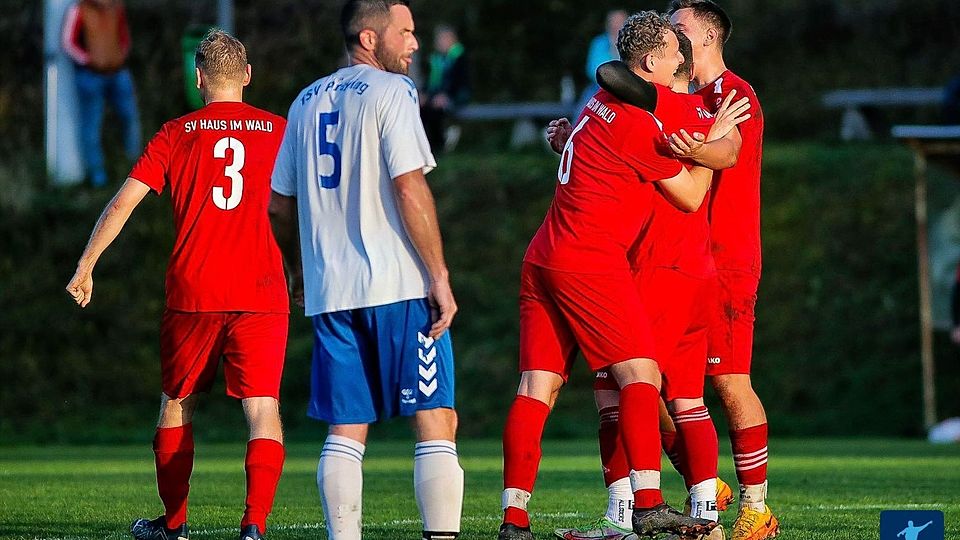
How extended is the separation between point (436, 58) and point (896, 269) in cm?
600

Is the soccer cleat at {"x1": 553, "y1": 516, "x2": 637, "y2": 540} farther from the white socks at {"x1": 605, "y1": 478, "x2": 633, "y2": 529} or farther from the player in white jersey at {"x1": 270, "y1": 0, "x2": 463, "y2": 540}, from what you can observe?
the player in white jersey at {"x1": 270, "y1": 0, "x2": 463, "y2": 540}

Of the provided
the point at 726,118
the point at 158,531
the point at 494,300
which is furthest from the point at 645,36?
the point at 494,300

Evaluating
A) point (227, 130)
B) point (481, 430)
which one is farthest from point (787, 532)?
point (481, 430)

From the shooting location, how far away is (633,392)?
7578 mm

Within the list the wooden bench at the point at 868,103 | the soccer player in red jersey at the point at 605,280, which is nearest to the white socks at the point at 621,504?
the soccer player in red jersey at the point at 605,280

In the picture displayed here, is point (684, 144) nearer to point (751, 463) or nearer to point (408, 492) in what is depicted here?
point (751, 463)

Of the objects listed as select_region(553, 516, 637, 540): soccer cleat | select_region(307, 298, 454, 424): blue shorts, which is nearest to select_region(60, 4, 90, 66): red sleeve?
select_region(553, 516, 637, 540): soccer cleat

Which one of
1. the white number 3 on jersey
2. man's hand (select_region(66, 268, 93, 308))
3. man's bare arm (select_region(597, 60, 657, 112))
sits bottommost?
man's hand (select_region(66, 268, 93, 308))

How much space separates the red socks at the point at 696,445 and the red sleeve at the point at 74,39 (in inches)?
539

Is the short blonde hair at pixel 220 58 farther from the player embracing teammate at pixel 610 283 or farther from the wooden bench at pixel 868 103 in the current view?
the wooden bench at pixel 868 103

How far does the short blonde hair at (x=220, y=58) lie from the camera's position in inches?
309

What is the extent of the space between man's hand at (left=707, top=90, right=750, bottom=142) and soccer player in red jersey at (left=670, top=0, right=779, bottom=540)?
31cm

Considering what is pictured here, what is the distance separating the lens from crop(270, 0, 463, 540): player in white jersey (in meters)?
6.80

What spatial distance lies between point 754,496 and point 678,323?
1.05 meters
